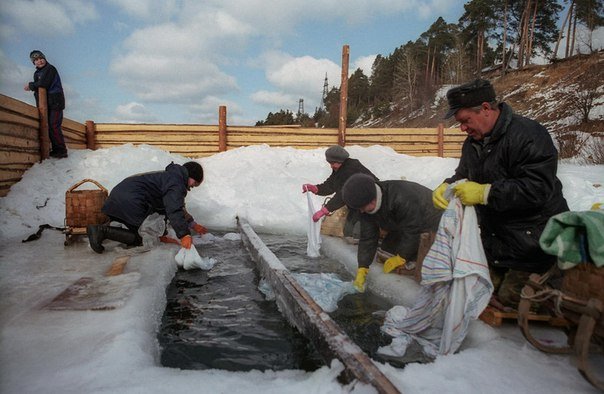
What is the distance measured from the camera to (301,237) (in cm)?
682

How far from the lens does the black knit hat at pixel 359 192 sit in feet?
12.0

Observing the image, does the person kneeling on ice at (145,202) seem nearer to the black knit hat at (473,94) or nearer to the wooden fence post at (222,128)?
the black knit hat at (473,94)

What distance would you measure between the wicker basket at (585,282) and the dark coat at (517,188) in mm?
542

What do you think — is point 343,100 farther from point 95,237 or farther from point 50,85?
point 95,237

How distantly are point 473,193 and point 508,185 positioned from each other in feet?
0.69

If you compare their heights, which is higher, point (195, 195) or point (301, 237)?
point (195, 195)

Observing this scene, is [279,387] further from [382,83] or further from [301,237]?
[382,83]

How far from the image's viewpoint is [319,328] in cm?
245

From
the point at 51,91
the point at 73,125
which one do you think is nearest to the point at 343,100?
the point at 73,125

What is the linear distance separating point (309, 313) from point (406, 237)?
175cm

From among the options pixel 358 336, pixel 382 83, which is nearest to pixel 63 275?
pixel 358 336

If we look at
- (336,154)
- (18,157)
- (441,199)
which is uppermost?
(336,154)

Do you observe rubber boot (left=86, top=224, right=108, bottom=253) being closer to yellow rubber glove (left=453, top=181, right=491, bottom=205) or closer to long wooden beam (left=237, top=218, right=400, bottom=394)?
long wooden beam (left=237, top=218, right=400, bottom=394)

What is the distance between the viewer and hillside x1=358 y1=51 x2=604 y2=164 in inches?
500
